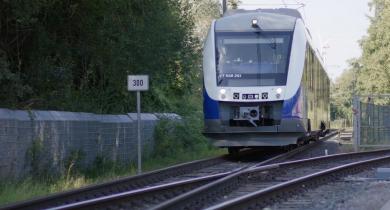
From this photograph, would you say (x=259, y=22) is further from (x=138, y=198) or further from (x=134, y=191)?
(x=138, y=198)

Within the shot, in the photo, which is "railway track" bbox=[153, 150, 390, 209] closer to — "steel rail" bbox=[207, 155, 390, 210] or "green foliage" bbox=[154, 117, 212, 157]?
"steel rail" bbox=[207, 155, 390, 210]

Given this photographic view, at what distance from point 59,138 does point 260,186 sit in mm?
5336

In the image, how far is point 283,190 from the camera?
11.6 m

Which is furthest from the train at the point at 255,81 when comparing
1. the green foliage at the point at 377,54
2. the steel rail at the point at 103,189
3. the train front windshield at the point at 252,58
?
the green foliage at the point at 377,54

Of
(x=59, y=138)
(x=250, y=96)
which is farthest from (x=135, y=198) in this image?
(x=250, y=96)

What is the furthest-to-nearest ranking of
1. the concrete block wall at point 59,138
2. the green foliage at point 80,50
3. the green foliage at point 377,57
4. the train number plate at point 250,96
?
the green foliage at point 377,57, the train number plate at point 250,96, the green foliage at point 80,50, the concrete block wall at point 59,138

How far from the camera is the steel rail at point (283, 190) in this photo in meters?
9.66

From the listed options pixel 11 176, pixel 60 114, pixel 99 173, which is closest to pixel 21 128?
pixel 11 176

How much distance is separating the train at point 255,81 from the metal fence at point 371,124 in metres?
5.52

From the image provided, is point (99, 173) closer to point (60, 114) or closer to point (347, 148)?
point (60, 114)

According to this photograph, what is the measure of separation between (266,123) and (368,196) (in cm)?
674

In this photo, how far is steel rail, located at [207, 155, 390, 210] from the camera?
→ 9.66 metres

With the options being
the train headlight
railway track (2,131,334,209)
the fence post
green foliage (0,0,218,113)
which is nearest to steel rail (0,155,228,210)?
railway track (2,131,334,209)

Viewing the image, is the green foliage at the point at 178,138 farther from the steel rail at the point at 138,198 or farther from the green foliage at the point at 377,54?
the green foliage at the point at 377,54
